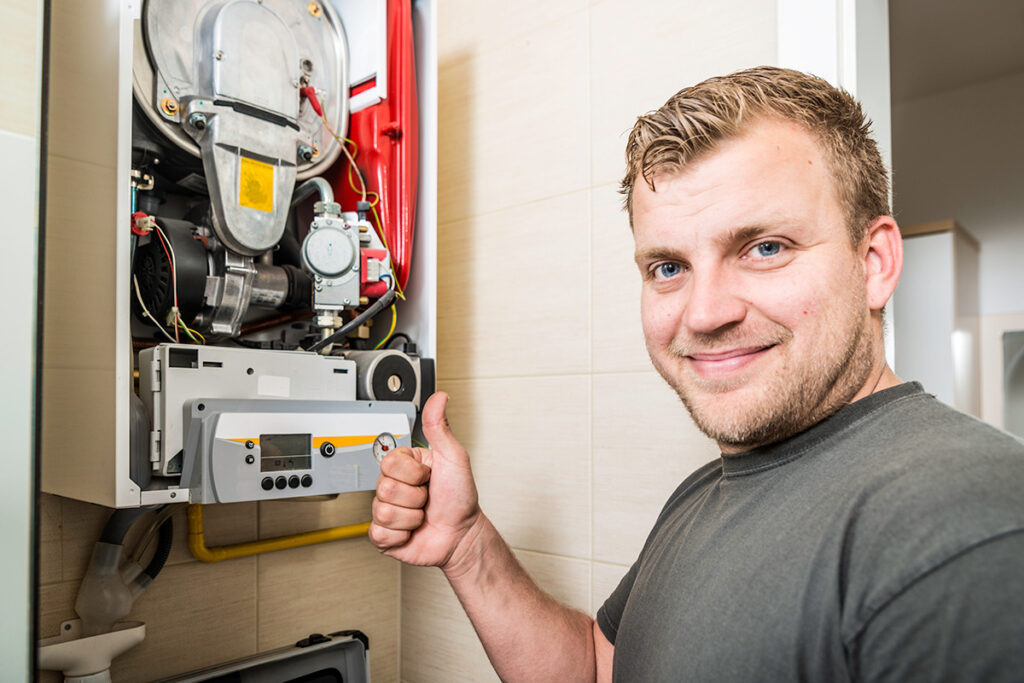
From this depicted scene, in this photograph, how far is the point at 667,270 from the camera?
2.80 ft

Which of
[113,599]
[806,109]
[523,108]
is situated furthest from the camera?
[523,108]

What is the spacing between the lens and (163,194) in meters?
1.31

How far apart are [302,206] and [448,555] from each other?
81cm

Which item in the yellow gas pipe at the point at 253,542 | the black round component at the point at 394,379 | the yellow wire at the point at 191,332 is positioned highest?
the yellow wire at the point at 191,332

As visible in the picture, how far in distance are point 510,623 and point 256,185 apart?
81 cm

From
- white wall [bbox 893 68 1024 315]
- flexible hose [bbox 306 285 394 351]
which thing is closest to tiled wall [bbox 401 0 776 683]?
flexible hose [bbox 306 285 394 351]

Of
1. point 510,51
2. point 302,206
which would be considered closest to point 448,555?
point 302,206

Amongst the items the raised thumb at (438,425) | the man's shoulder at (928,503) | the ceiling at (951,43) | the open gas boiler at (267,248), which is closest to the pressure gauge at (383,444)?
the open gas boiler at (267,248)

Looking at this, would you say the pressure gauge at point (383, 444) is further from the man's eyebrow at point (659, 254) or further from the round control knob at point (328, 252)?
the man's eyebrow at point (659, 254)

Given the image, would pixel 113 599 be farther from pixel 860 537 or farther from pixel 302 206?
pixel 860 537

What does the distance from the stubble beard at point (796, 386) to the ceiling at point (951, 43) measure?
2.28 m

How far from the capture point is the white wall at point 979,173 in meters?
3.08

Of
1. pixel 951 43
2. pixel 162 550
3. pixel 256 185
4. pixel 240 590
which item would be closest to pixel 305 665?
pixel 240 590

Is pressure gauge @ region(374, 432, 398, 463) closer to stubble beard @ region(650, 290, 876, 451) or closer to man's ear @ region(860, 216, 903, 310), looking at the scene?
stubble beard @ region(650, 290, 876, 451)
